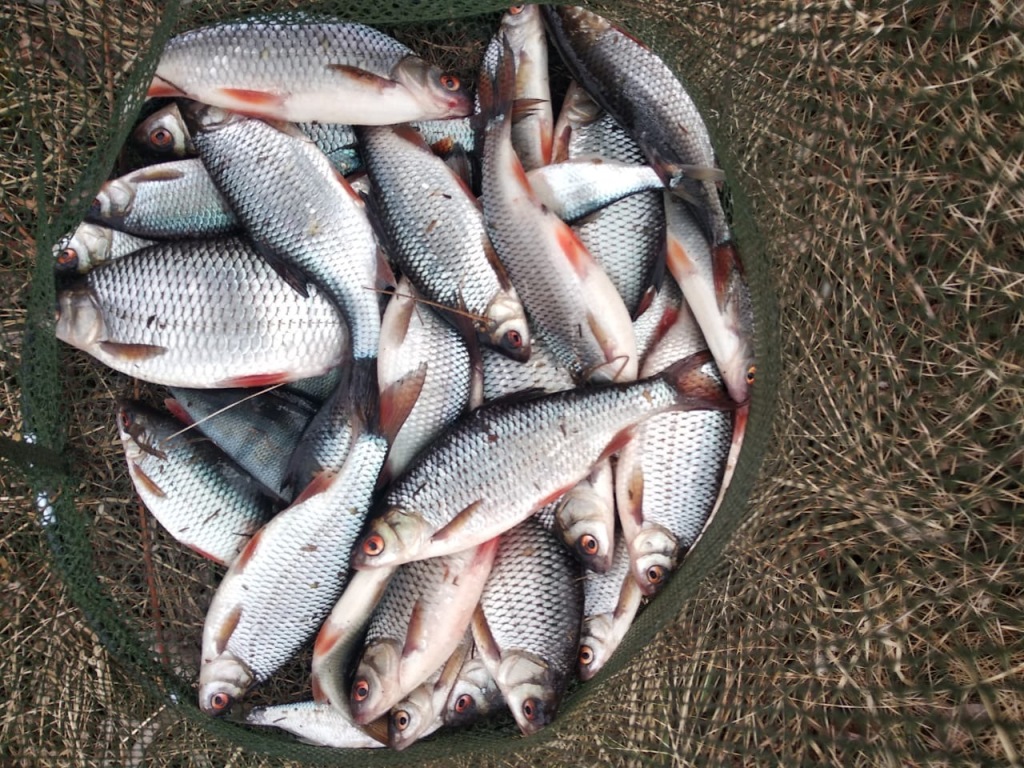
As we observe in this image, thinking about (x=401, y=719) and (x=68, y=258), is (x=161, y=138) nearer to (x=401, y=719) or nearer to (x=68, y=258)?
(x=68, y=258)

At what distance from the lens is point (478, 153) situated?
2.12 metres

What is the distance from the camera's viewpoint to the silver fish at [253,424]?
2.14 meters

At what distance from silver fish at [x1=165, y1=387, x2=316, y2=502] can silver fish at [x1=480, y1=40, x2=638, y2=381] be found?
747 millimetres

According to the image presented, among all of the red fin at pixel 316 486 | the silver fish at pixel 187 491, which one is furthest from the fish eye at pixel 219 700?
the red fin at pixel 316 486

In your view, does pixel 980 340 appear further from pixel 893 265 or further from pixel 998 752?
pixel 998 752

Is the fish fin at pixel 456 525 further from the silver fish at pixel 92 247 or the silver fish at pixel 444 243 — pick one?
the silver fish at pixel 92 247

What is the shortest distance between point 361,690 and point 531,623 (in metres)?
0.47

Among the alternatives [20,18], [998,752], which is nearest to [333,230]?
[20,18]

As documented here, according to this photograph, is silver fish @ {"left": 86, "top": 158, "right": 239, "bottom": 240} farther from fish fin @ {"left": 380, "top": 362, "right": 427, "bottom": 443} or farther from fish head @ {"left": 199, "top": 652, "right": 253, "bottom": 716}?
fish head @ {"left": 199, "top": 652, "right": 253, "bottom": 716}

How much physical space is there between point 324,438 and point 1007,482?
183 centimetres

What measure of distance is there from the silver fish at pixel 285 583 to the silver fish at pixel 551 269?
0.53m

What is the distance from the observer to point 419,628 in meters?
1.98

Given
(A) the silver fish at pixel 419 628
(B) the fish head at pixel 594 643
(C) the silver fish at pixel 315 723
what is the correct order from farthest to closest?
(C) the silver fish at pixel 315 723, (B) the fish head at pixel 594 643, (A) the silver fish at pixel 419 628

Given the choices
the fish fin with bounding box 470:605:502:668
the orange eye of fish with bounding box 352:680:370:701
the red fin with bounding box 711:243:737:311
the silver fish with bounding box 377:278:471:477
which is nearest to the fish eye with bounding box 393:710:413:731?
the orange eye of fish with bounding box 352:680:370:701
